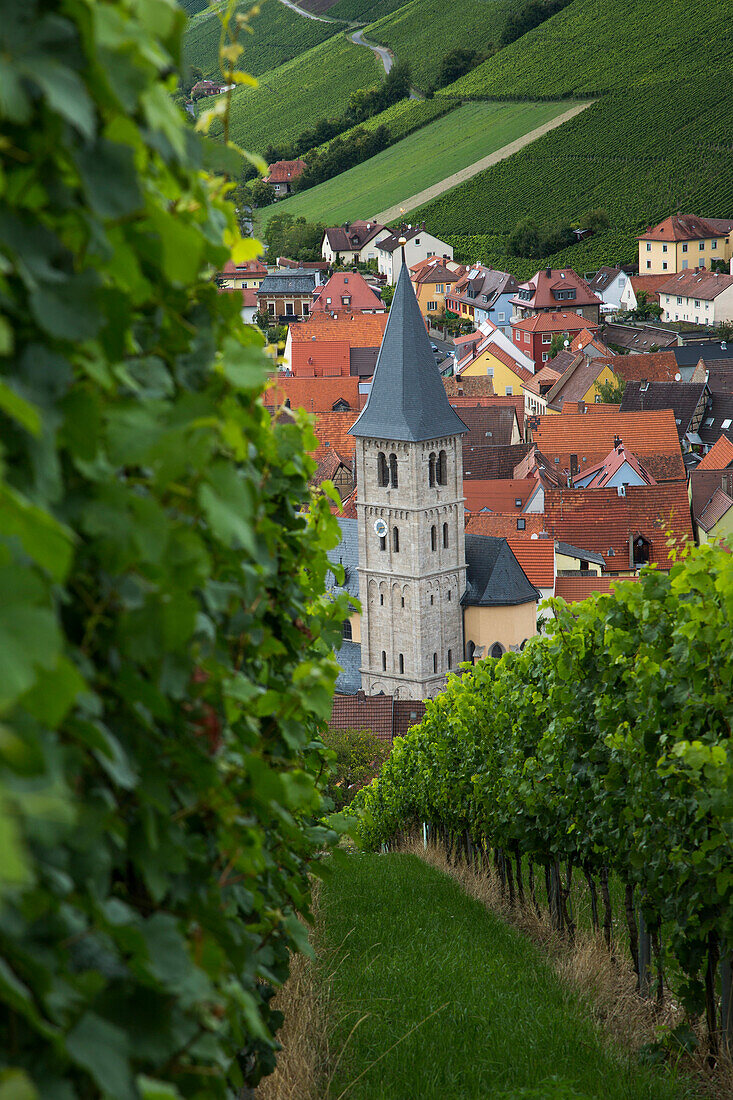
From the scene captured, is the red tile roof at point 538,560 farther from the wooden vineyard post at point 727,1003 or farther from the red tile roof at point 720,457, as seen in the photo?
the wooden vineyard post at point 727,1003

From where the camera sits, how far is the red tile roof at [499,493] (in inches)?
2137

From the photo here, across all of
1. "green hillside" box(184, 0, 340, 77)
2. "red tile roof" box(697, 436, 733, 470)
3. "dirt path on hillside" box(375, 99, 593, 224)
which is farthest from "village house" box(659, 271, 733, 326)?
"green hillside" box(184, 0, 340, 77)

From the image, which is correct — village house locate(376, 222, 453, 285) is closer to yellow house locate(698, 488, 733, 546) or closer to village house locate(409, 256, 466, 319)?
village house locate(409, 256, 466, 319)

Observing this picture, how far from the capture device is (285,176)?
144m

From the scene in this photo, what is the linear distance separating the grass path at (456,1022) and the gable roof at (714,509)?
40.8 m

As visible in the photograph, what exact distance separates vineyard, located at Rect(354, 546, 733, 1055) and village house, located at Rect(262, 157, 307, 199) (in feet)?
460

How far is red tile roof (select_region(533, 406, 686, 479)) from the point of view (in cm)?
5881

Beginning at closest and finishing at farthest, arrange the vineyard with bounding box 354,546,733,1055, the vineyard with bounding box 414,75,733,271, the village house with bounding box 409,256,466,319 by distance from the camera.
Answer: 1. the vineyard with bounding box 354,546,733,1055
2. the village house with bounding box 409,256,466,319
3. the vineyard with bounding box 414,75,733,271

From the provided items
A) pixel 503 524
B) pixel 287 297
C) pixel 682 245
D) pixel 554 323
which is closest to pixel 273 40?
pixel 287 297

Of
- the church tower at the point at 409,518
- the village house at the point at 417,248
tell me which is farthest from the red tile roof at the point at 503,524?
the village house at the point at 417,248

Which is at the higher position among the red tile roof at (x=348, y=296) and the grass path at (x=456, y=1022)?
the red tile roof at (x=348, y=296)

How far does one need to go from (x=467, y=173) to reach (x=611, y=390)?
63.5 m

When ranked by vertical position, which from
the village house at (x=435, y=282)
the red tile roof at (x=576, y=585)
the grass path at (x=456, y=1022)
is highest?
the village house at (x=435, y=282)

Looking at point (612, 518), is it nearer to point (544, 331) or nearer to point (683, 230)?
point (544, 331)
